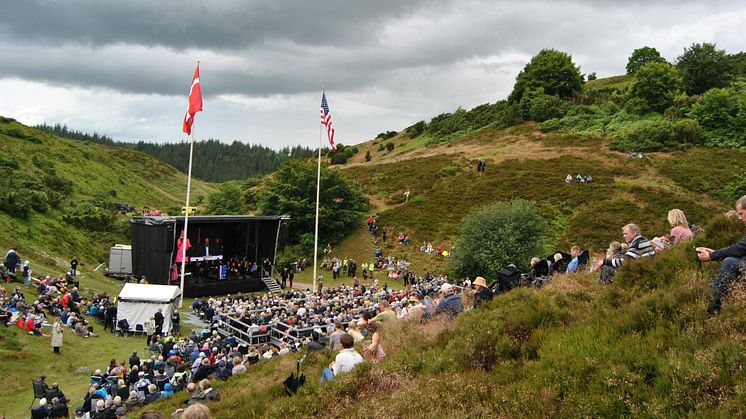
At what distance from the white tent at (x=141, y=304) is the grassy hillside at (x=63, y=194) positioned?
12.6 m

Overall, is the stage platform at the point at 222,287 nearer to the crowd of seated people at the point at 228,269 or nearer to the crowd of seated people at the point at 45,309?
the crowd of seated people at the point at 228,269

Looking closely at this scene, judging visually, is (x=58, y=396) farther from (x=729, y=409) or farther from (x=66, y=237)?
(x=66, y=237)

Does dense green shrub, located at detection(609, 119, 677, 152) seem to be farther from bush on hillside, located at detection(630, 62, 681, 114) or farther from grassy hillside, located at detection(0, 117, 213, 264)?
grassy hillside, located at detection(0, 117, 213, 264)

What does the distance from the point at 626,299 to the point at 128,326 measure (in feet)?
64.5

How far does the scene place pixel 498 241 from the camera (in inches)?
1177

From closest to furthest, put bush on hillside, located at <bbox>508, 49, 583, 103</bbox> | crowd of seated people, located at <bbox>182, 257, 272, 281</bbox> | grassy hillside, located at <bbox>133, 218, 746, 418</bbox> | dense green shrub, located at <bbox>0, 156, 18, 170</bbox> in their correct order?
grassy hillside, located at <bbox>133, 218, 746, 418</bbox>, crowd of seated people, located at <bbox>182, 257, 272, 281</bbox>, dense green shrub, located at <bbox>0, 156, 18, 170</bbox>, bush on hillside, located at <bbox>508, 49, 583, 103</bbox>

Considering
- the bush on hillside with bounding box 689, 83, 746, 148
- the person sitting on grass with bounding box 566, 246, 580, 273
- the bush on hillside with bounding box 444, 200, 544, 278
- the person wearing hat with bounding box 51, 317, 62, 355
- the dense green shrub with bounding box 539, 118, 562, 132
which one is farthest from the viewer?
the dense green shrub with bounding box 539, 118, 562, 132

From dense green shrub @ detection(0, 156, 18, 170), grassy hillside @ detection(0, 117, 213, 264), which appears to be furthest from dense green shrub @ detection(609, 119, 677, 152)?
dense green shrub @ detection(0, 156, 18, 170)

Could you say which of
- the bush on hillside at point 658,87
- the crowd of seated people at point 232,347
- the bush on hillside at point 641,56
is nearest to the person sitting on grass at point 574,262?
the crowd of seated people at point 232,347

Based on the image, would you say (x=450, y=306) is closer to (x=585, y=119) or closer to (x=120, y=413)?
(x=120, y=413)

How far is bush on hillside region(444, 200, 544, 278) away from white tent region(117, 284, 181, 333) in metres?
16.9

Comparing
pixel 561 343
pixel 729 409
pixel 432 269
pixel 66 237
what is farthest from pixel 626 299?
pixel 66 237

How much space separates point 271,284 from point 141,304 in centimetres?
1306

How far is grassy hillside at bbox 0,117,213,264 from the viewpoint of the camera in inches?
1398
